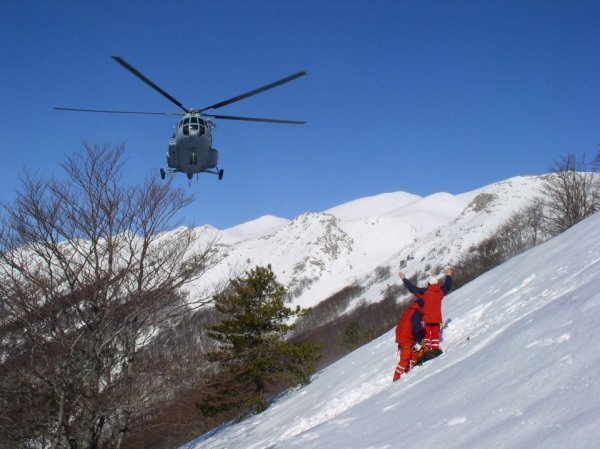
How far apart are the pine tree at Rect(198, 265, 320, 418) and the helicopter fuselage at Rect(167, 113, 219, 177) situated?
309 inches

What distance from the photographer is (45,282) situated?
7.67 metres

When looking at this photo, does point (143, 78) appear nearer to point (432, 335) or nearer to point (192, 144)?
point (192, 144)

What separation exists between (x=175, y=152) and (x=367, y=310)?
8941cm

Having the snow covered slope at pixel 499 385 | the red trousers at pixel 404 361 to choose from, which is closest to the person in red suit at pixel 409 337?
the red trousers at pixel 404 361

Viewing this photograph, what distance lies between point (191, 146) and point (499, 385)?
10.3m

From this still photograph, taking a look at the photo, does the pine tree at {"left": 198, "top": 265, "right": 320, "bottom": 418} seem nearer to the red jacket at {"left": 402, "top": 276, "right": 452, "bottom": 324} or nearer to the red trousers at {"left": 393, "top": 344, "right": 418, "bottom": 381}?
the red trousers at {"left": 393, "top": 344, "right": 418, "bottom": 381}

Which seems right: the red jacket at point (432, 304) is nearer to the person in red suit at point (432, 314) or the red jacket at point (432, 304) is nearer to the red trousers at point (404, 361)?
the person in red suit at point (432, 314)

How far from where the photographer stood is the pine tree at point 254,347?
20344 millimetres

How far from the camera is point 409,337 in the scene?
8594 mm

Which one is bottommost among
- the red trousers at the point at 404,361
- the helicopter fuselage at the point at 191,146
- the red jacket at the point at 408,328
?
the red trousers at the point at 404,361

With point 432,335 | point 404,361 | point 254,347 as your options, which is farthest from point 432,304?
point 254,347

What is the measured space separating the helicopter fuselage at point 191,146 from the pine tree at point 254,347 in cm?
785

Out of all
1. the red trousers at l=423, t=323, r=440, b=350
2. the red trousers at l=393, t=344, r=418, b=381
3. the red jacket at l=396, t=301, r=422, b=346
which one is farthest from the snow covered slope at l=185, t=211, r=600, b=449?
the red jacket at l=396, t=301, r=422, b=346

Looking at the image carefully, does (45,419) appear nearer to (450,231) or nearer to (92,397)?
(92,397)
